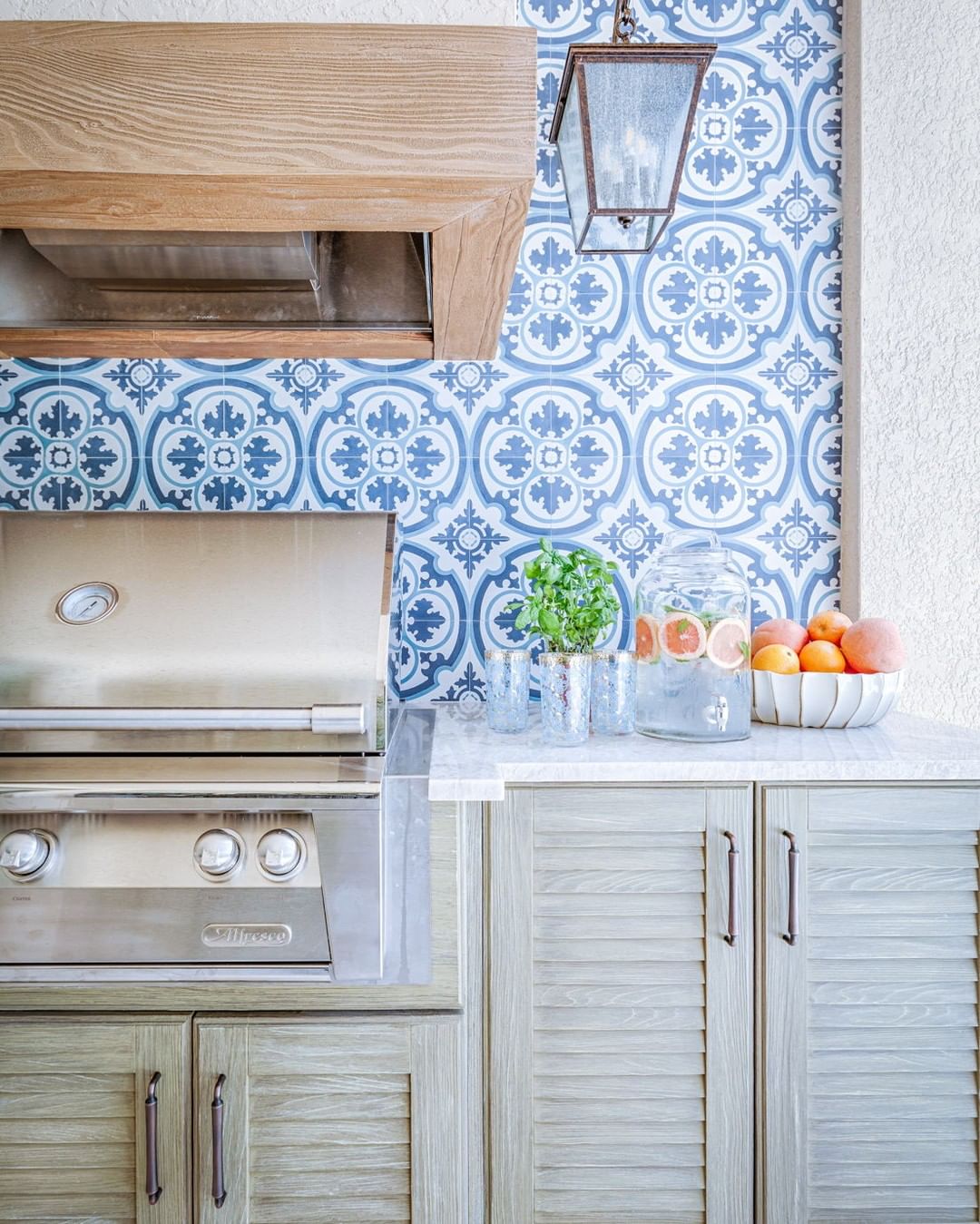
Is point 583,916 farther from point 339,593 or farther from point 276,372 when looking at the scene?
point 276,372

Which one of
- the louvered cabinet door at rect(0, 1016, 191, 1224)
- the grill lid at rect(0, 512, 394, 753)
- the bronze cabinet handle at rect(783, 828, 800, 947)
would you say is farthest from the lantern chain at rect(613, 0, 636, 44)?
the louvered cabinet door at rect(0, 1016, 191, 1224)

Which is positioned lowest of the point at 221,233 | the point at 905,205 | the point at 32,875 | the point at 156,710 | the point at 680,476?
the point at 32,875

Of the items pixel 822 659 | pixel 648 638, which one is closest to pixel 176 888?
pixel 648 638

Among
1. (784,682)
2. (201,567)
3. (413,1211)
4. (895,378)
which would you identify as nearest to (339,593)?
(201,567)

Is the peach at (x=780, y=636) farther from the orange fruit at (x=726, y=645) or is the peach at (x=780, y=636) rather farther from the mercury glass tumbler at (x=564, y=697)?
the mercury glass tumbler at (x=564, y=697)

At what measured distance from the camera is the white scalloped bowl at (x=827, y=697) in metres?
1.57

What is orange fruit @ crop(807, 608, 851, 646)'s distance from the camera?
165 centimetres

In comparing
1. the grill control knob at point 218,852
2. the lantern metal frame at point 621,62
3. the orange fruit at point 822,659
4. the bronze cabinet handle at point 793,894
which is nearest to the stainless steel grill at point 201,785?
the grill control knob at point 218,852

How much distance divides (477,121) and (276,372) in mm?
911

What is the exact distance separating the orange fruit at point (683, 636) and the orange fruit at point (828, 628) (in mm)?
297

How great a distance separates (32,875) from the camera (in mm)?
1201

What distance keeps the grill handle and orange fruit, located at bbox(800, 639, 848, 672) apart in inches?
33.8

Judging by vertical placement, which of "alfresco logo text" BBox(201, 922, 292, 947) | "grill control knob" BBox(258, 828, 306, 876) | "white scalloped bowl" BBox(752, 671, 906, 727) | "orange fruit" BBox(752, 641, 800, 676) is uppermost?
"orange fruit" BBox(752, 641, 800, 676)

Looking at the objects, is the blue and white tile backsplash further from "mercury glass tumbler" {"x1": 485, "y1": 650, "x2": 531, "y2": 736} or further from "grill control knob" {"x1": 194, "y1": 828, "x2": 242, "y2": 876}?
"grill control knob" {"x1": 194, "y1": 828, "x2": 242, "y2": 876}
